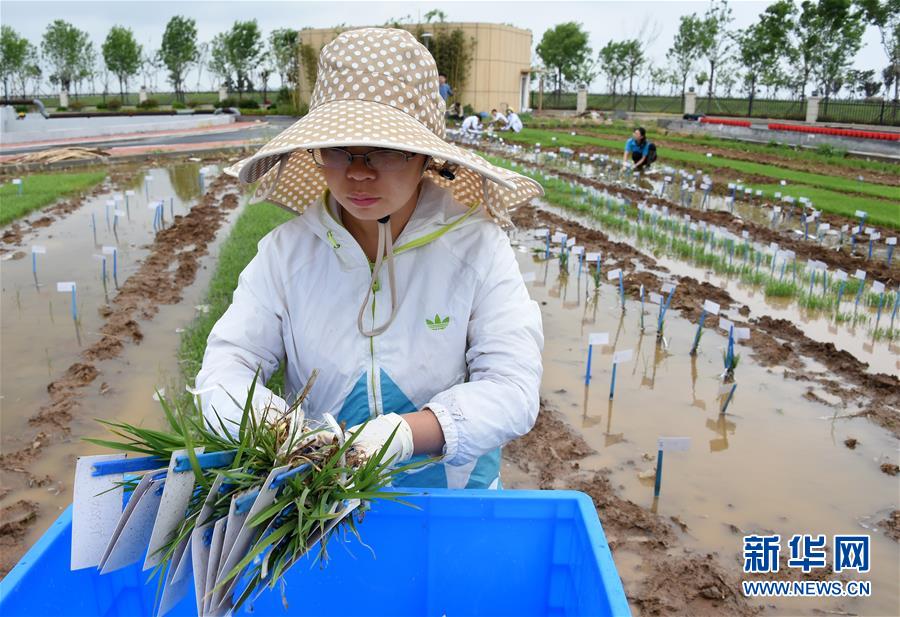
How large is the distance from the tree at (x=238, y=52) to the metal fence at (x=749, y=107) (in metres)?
18.4

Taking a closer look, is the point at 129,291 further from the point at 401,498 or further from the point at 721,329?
the point at 401,498

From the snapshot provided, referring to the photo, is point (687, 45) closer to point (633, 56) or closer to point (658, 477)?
point (633, 56)

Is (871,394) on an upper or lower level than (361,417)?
lower

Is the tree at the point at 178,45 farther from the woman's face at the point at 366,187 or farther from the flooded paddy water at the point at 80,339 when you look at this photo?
the woman's face at the point at 366,187

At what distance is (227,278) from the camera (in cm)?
520

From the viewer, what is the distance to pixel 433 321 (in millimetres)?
1258

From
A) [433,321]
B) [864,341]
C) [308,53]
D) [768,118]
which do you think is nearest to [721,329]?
[864,341]

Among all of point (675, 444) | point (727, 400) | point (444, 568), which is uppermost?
point (444, 568)

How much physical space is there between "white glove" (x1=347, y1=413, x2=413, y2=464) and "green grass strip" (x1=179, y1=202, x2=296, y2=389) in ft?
3.68

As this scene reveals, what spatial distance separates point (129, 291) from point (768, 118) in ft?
97.4

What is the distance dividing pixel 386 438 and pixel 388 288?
0.33m

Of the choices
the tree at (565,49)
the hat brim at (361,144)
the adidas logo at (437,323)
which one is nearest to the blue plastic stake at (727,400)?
the hat brim at (361,144)

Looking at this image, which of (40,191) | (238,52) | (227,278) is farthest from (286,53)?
(227,278)

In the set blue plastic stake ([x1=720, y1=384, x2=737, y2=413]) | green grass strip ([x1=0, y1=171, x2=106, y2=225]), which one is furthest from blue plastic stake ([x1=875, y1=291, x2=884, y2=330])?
green grass strip ([x1=0, y1=171, x2=106, y2=225])
